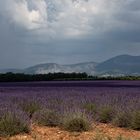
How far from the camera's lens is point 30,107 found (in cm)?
1094

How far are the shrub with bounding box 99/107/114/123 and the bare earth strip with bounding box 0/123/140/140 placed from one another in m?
0.63

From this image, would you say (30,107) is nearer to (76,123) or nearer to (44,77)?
(76,123)

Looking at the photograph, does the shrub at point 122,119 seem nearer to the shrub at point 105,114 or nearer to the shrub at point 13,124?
the shrub at point 105,114

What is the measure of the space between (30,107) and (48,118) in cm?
144

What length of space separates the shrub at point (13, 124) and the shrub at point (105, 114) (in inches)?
86.2

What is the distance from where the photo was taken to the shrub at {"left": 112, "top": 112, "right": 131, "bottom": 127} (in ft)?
31.5

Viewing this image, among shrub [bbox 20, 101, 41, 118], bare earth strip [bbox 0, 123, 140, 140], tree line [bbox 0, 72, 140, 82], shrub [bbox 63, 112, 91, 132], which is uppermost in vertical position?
tree line [bbox 0, 72, 140, 82]

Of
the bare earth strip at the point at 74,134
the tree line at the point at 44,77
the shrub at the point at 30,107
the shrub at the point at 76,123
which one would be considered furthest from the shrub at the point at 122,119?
the tree line at the point at 44,77

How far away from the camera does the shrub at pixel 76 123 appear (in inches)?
348

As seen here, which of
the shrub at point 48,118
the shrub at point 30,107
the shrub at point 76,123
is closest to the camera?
the shrub at point 76,123

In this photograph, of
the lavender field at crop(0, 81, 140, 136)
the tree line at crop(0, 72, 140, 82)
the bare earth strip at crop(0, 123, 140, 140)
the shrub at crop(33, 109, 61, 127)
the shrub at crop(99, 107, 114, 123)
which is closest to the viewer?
the bare earth strip at crop(0, 123, 140, 140)

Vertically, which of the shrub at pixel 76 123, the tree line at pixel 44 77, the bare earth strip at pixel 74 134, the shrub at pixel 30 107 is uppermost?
the tree line at pixel 44 77

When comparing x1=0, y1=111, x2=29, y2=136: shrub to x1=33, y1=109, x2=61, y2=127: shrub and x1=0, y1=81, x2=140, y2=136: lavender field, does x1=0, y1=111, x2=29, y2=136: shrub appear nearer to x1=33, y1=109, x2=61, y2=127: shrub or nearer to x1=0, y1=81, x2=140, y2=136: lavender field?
x1=0, y1=81, x2=140, y2=136: lavender field

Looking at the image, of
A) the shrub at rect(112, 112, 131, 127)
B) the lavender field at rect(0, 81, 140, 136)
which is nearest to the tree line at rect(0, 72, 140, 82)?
the lavender field at rect(0, 81, 140, 136)
